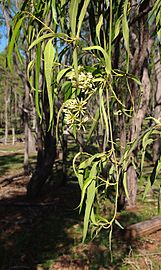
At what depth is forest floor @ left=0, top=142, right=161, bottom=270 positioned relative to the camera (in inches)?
128

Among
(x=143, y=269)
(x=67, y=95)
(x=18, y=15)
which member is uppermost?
(x=18, y=15)

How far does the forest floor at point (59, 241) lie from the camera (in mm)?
3262

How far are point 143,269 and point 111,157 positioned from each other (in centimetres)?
273

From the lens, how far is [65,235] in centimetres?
396

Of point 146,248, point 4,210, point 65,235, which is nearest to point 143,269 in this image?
point 146,248

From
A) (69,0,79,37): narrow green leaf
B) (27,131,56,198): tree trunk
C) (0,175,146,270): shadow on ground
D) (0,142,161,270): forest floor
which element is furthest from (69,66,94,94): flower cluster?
(27,131,56,198): tree trunk

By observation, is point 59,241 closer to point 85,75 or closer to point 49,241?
point 49,241

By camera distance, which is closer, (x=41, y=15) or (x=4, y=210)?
(x=41, y=15)

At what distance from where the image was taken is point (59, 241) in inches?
149

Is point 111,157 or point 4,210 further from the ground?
point 111,157

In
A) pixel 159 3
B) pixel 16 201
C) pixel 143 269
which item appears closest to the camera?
pixel 159 3

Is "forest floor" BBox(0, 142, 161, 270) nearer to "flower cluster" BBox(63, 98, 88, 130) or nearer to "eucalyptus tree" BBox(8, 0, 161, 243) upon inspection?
"eucalyptus tree" BBox(8, 0, 161, 243)

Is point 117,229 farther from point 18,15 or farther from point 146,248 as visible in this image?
point 18,15

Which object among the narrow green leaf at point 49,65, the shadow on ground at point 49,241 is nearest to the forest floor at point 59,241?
the shadow on ground at point 49,241
